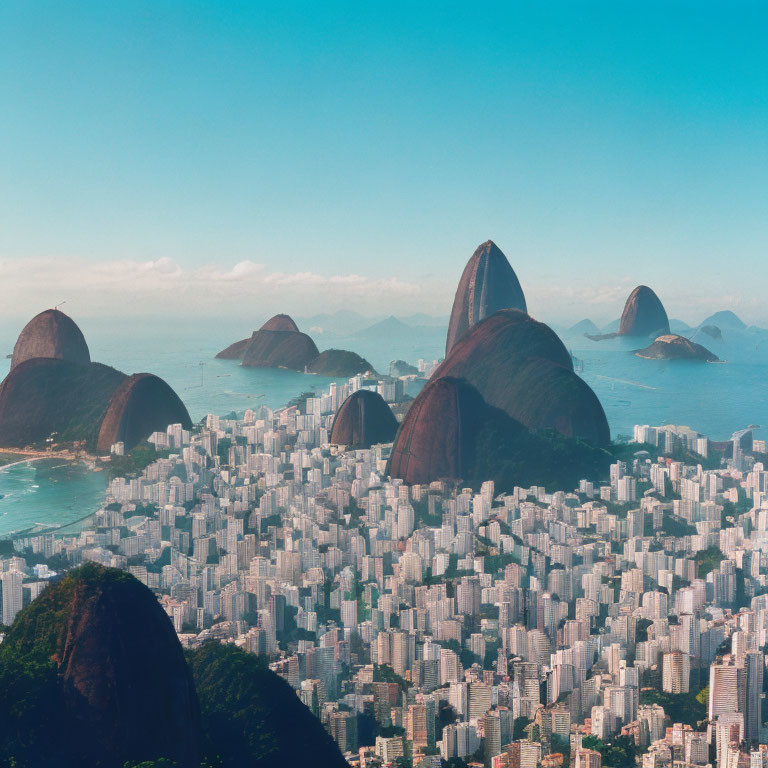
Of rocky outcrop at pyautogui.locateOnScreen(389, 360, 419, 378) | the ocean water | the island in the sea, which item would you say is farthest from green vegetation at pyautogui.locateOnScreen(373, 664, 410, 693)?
the island in the sea

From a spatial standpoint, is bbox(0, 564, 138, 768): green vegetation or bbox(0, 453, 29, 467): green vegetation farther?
A: bbox(0, 453, 29, 467): green vegetation

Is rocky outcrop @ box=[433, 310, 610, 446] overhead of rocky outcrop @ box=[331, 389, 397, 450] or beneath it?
overhead

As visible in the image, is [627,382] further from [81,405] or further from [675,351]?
[81,405]

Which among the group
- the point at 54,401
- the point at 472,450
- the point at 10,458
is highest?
the point at 54,401

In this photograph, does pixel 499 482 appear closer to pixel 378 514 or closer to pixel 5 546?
pixel 378 514

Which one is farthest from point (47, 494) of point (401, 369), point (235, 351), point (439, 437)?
point (235, 351)

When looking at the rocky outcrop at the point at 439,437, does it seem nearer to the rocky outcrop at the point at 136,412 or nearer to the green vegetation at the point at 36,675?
the rocky outcrop at the point at 136,412

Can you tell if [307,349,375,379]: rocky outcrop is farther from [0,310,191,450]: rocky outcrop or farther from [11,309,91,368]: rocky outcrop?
[0,310,191,450]: rocky outcrop

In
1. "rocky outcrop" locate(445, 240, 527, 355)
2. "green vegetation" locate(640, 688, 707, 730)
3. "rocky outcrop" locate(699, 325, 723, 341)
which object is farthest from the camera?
"rocky outcrop" locate(699, 325, 723, 341)
